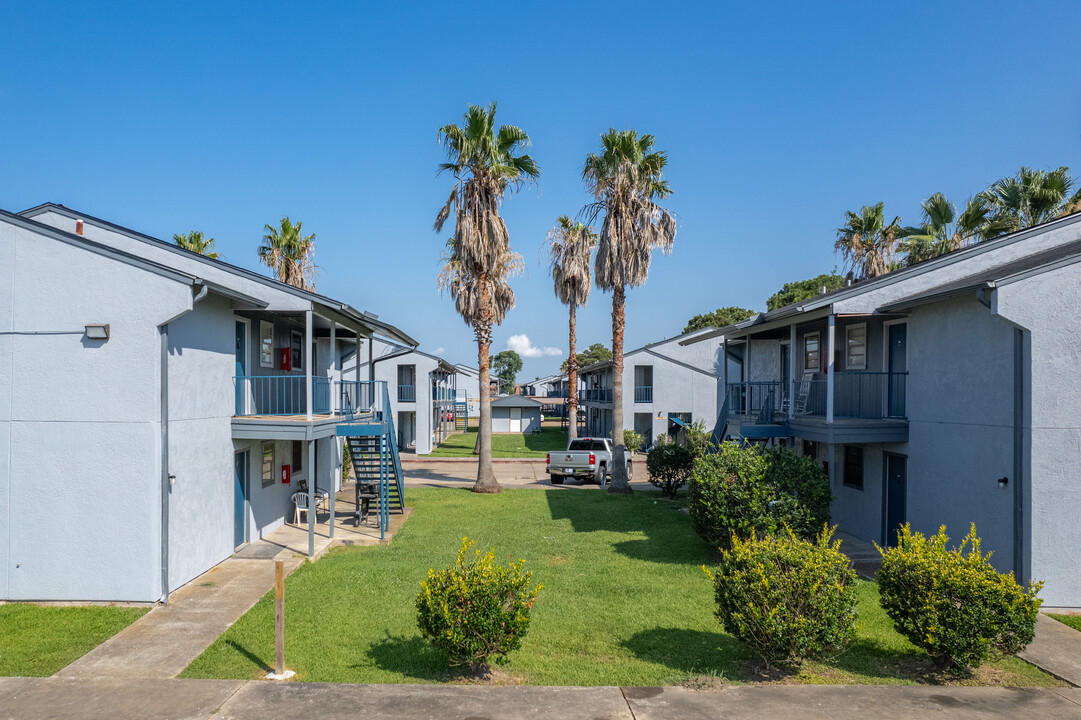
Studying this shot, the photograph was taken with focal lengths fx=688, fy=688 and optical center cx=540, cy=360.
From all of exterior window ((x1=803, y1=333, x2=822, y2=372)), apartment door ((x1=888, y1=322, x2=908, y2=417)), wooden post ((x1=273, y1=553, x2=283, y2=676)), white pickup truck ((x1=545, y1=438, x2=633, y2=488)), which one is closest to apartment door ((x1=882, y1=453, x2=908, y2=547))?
apartment door ((x1=888, y1=322, x2=908, y2=417))

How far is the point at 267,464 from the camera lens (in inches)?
645

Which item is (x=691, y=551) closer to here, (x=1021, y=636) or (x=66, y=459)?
(x=1021, y=636)

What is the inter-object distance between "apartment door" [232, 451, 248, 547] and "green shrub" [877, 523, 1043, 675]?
1211 centimetres

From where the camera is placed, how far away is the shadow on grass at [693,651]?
8.09 m

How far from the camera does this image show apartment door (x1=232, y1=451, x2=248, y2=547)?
1410 cm

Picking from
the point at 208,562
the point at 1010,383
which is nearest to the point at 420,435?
the point at 208,562

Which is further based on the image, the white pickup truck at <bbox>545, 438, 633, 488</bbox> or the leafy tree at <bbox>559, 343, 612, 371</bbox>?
the leafy tree at <bbox>559, 343, 612, 371</bbox>

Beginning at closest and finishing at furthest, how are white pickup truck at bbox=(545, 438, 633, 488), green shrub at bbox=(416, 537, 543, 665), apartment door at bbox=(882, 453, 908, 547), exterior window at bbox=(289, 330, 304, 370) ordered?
green shrub at bbox=(416, 537, 543, 665) < apartment door at bbox=(882, 453, 908, 547) < exterior window at bbox=(289, 330, 304, 370) < white pickup truck at bbox=(545, 438, 633, 488)

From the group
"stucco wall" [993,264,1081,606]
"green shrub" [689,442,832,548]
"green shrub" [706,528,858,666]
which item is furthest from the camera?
"green shrub" [689,442,832,548]

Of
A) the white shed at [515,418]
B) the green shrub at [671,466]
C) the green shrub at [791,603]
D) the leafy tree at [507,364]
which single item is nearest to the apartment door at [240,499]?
the green shrub at [791,603]

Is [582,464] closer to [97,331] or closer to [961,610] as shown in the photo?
[97,331]

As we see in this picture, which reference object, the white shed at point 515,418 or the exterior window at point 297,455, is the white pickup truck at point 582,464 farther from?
the white shed at point 515,418

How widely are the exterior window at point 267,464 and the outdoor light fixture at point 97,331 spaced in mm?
5883

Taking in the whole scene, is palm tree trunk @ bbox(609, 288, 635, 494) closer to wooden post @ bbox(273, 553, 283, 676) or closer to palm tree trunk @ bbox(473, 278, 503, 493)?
palm tree trunk @ bbox(473, 278, 503, 493)
